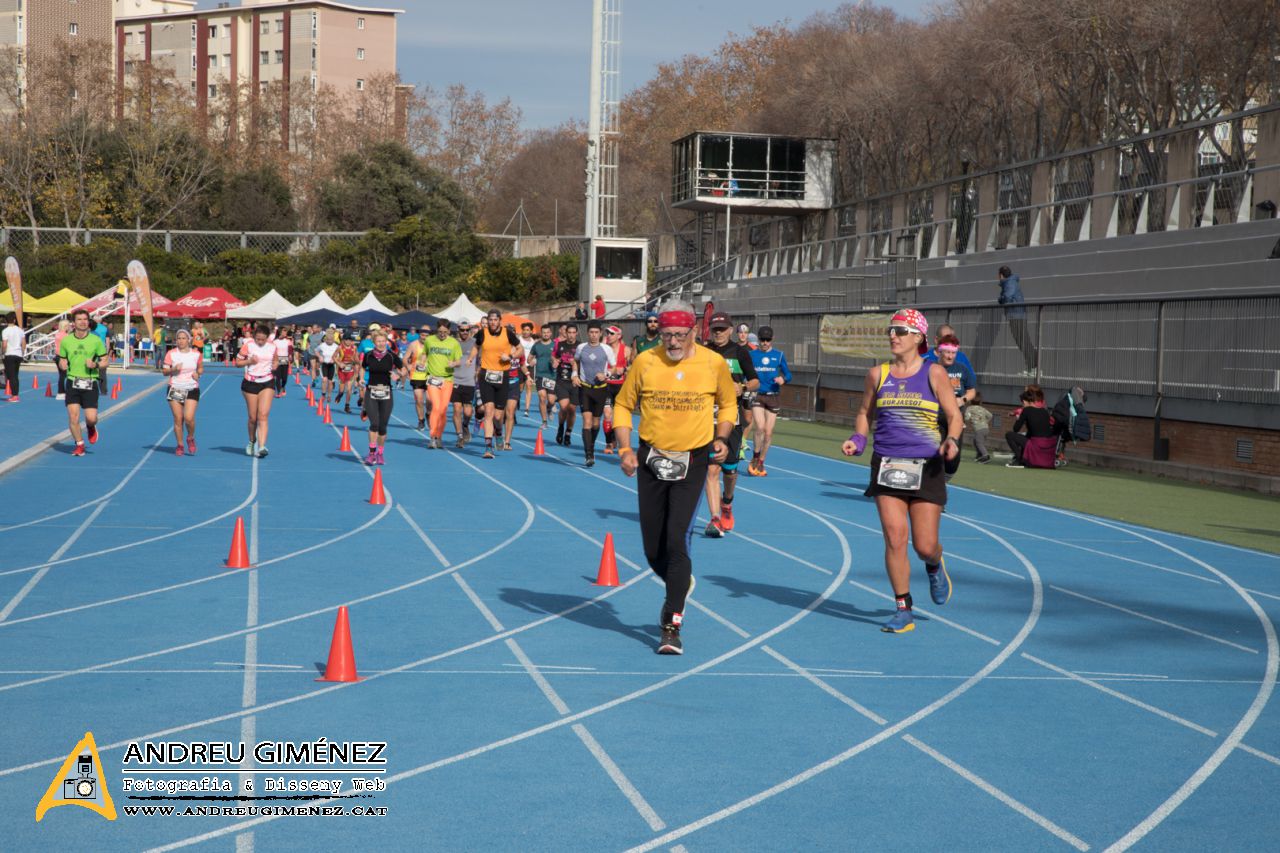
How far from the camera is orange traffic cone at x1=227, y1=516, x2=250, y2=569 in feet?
36.2

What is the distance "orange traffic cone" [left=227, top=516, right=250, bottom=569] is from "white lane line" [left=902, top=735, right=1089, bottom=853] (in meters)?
6.07

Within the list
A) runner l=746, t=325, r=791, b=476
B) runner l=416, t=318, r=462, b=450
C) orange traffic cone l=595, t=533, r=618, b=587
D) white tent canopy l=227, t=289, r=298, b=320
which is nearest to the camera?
orange traffic cone l=595, t=533, r=618, b=587

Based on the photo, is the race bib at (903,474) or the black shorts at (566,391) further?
the black shorts at (566,391)

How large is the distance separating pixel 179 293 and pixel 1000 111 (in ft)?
122

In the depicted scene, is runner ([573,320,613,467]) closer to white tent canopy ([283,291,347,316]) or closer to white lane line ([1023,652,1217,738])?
white lane line ([1023,652,1217,738])

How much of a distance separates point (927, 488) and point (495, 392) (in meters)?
13.3

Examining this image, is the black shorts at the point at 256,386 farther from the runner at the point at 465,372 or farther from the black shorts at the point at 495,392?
the black shorts at the point at 495,392

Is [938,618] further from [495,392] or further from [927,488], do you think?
[495,392]

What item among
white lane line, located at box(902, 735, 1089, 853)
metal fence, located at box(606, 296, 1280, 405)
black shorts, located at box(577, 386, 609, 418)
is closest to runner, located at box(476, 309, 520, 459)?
black shorts, located at box(577, 386, 609, 418)

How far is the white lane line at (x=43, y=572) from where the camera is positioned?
9148 millimetres

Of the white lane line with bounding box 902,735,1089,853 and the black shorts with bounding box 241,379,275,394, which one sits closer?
the white lane line with bounding box 902,735,1089,853

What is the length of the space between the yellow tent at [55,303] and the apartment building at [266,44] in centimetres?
4871

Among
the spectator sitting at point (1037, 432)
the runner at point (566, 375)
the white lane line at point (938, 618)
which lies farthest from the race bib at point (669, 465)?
the runner at point (566, 375)

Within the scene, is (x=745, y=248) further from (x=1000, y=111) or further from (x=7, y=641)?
(x=7, y=641)
